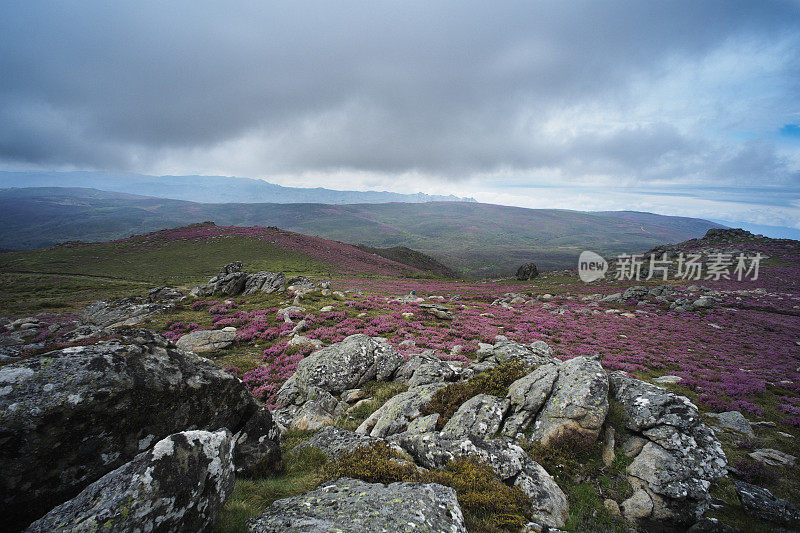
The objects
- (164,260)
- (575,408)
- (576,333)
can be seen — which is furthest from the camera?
(164,260)

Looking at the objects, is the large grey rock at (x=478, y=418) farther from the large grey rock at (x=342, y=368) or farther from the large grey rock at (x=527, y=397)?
the large grey rock at (x=342, y=368)

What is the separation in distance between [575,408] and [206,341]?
21.6 meters

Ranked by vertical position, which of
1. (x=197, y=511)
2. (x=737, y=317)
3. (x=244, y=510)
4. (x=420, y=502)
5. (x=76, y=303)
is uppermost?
(x=197, y=511)

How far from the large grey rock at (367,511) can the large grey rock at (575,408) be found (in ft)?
13.7

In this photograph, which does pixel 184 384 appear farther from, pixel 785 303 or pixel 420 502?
pixel 785 303

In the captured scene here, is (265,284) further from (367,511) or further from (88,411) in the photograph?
(367,511)

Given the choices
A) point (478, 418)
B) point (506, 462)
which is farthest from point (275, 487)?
point (478, 418)

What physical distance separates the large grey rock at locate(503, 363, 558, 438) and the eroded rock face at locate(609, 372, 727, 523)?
2251mm

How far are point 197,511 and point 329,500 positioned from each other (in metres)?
2.35

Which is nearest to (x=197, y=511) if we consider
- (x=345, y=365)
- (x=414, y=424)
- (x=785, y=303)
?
(x=414, y=424)

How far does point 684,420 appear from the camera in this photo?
26.4ft

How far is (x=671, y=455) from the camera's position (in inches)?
295

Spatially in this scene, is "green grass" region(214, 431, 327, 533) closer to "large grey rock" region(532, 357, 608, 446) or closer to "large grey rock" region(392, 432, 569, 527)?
"large grey rock" region(392, 432, 569, 527)

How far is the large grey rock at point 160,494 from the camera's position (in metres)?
3.89
